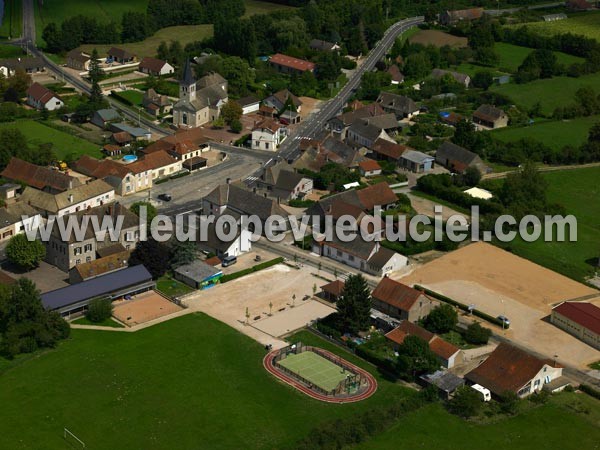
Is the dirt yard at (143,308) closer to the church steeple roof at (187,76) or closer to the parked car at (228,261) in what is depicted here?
the parked car at (228,261)

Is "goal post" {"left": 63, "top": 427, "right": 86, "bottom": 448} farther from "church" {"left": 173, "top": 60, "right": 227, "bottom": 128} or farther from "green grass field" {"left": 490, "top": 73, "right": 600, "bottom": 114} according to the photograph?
"green grass field" {"left": 490, "top": 73, "right": 600, "bottom": 114}

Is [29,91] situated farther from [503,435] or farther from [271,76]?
[503,435]

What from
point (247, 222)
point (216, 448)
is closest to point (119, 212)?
point (247, 222)

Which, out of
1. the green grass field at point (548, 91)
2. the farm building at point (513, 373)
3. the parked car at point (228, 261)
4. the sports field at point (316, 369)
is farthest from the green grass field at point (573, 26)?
the sports field at point (316, 369)

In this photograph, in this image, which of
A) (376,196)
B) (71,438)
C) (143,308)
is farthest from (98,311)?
(376,196)

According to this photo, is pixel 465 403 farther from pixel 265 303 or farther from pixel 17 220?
pixel 17 220

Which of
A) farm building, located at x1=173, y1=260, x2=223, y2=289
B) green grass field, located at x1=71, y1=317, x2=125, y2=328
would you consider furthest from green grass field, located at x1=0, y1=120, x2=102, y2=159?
green grass field, located at x1=71, y1=317, x2=125, y2=328
